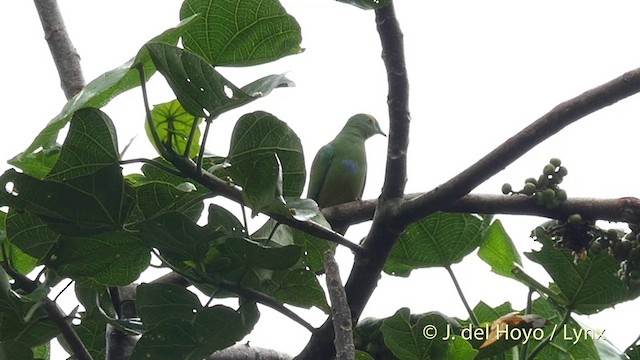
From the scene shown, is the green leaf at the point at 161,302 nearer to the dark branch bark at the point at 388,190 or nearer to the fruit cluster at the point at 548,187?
the dark branch bark at the point at 388,190

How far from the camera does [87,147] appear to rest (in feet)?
5.02

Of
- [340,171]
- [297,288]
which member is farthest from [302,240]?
[340,171]

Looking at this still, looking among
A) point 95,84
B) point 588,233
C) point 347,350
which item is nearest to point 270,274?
point 347,350

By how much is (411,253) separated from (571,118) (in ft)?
2.18

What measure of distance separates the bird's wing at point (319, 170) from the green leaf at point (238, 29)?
228cm

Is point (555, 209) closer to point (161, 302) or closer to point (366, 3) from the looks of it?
point (366, 3)

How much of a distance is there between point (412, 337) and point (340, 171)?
7.13 feet

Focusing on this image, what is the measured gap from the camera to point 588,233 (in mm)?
1701

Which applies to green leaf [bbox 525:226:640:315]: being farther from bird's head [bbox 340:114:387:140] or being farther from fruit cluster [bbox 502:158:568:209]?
bird's head [bbox 340:114:387:140]

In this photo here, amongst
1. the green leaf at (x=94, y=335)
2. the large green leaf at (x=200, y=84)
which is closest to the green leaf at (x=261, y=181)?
the large green leaf at (x=200, y=84)

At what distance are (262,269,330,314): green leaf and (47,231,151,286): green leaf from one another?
0.27m

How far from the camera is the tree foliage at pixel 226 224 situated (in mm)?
1523

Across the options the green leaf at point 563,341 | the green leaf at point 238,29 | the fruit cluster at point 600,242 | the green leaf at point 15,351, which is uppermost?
the green leaf at point 238,29

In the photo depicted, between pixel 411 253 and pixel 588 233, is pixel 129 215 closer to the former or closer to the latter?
pixel 411 253
